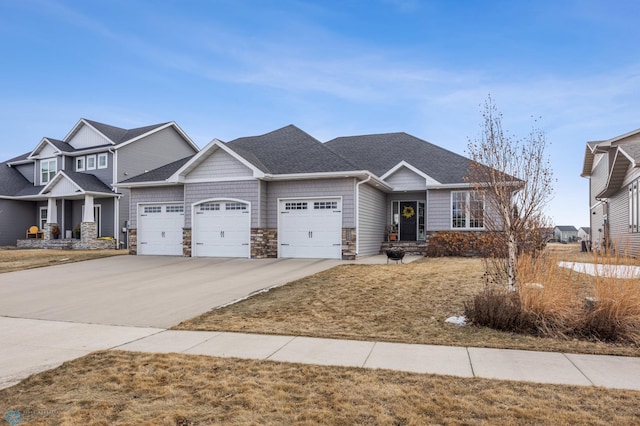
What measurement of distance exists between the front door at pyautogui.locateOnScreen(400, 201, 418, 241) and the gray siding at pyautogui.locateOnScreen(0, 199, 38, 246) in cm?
2544

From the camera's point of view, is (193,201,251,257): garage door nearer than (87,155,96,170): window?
Yes

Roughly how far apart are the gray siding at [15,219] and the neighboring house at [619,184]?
3283 cm

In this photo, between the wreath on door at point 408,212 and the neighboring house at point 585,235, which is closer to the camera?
the wreath on door at point 408,212

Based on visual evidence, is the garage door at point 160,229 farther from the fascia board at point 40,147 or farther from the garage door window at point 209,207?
the fascia board at point 40,147

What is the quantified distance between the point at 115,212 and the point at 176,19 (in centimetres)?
1456

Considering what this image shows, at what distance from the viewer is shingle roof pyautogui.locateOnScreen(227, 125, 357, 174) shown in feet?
55.6

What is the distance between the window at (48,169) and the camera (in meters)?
28.4

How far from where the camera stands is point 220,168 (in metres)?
17.4

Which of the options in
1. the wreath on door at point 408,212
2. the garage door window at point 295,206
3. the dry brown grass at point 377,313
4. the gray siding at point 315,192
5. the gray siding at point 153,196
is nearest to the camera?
the dry brown grass at point 377,313

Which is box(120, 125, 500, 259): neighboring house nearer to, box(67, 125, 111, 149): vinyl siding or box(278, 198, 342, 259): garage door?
box(278, 198, 342, 259): garage door

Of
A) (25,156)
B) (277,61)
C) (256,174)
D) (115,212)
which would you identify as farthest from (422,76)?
(25,156)

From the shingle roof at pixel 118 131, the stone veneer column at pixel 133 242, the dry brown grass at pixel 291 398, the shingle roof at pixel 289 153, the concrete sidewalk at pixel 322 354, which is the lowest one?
the concrete sidewalk at pixel 322 354

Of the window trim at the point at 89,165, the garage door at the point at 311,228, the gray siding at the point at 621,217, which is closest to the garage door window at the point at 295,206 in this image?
the garage door at the point at 311,228

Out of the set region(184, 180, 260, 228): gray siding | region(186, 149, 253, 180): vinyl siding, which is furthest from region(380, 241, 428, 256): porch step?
region(186, 149, 253, 180): vinyl siding
